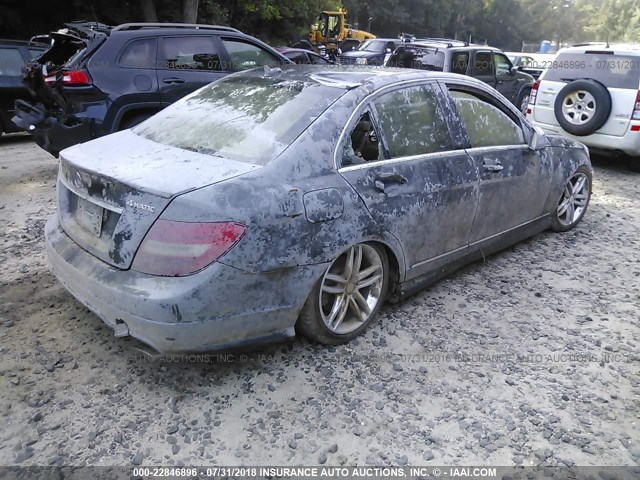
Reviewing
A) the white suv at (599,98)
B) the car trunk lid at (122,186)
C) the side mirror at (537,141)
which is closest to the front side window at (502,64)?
the white suv at (599,98)

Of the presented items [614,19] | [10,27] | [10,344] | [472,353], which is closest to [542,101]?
[472,353]

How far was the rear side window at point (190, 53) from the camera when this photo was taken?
258 inches

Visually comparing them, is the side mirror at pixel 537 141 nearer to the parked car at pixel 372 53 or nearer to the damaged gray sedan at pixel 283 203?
the damaged gray sedan at pixel 283 203

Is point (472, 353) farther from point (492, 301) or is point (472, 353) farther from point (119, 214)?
point (119, 214)

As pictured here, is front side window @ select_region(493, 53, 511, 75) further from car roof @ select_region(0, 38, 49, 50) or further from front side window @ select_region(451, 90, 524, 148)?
car roof @ select_region(0, 38, 49, 50)

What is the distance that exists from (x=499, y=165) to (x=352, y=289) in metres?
1.59

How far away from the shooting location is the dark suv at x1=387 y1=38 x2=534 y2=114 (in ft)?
32.9

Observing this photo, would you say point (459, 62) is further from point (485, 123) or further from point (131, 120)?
point (485, 123)

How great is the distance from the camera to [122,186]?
2549 mm

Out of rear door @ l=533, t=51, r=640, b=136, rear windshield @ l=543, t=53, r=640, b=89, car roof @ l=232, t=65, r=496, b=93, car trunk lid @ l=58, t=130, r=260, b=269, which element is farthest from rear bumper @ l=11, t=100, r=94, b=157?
rear windshield @ l=543, t=53, r=640, b=89

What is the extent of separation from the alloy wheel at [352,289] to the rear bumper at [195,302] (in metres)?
0.28

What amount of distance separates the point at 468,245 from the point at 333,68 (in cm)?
162

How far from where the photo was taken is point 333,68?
145 inches

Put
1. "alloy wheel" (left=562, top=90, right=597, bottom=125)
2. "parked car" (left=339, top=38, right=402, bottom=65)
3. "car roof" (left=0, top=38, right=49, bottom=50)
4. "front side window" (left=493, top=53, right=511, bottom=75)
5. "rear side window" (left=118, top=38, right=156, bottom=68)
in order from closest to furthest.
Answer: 1. "rear side window" (left=118, top=38, right=156, bottom=68)
2. "alloy wheel" (left=562, top=90, right=597, bottom=125)
3. "car roof" (left=0, top=38, right=49, bottom=50)
4. "front side window" (left=493, top=53, right=511, bottom=75)
5. "parked car" (left=339, top=38, right=402, bottom=65)
